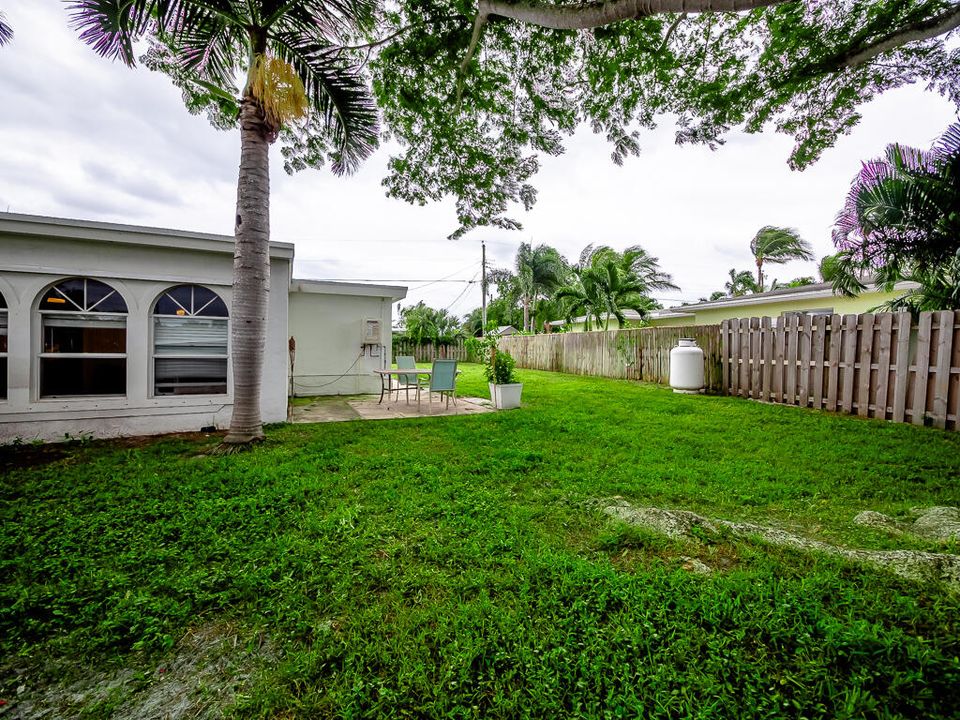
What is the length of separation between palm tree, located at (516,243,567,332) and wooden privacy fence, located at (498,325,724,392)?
836 cm

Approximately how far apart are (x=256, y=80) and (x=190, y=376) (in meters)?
4.68

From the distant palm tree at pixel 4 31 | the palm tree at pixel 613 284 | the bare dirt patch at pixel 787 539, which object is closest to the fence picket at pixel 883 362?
the bare dirt patch at pixel 787 539

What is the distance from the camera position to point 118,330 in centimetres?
602

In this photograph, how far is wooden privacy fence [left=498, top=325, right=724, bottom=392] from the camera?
33.0ft

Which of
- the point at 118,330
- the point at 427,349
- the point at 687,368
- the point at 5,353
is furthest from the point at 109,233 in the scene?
the point at 427,349

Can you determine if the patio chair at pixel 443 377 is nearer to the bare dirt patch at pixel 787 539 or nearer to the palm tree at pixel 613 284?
the bare dirt patch at pixel 787 539

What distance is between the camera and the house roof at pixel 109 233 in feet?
17.4

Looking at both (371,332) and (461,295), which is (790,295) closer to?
(371,332)

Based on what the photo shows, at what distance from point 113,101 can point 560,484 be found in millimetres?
10571

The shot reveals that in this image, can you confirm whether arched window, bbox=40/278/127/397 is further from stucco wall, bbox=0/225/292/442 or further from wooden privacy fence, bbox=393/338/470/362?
wooden privacy fence, bbox=393/338/470/362

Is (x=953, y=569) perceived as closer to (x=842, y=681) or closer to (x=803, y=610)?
(x=803, y=610)

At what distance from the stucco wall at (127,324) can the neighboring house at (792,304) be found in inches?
587

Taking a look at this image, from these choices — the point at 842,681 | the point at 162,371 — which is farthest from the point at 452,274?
the point at 842,681

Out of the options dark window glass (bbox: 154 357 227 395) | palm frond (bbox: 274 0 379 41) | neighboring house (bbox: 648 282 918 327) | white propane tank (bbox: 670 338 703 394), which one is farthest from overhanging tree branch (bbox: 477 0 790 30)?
neighboring house (bbox: 648 282 918 327)
